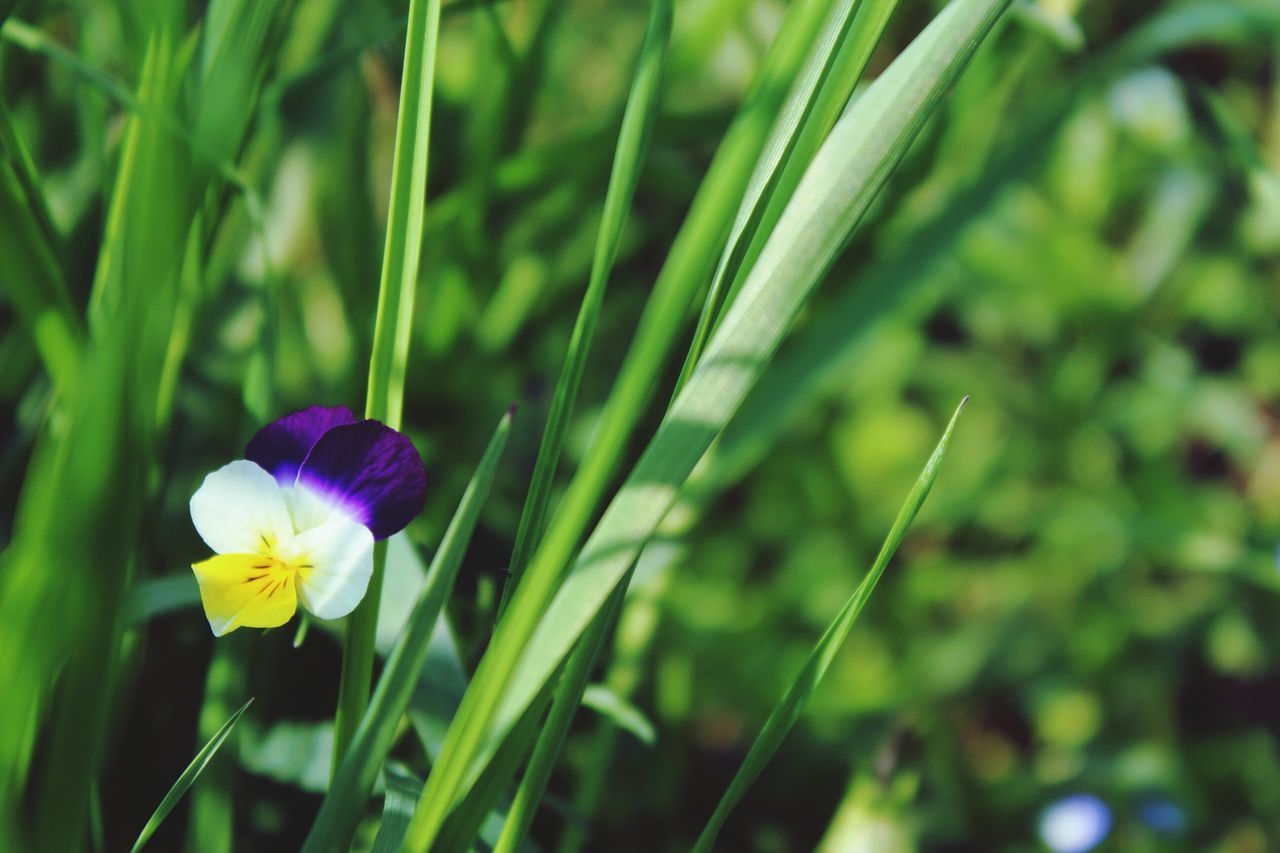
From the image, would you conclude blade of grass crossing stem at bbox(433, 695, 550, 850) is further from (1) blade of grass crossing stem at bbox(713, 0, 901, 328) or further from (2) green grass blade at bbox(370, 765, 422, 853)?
(1) blade of grass crossing stem at bbox(713, 0, 901, 328)

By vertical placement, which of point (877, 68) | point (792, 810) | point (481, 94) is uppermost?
point (877, 68)

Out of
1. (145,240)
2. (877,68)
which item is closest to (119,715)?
(145,240)

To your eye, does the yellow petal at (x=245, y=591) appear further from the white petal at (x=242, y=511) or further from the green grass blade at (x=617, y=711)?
the green grass blade at (x=617, y=711)

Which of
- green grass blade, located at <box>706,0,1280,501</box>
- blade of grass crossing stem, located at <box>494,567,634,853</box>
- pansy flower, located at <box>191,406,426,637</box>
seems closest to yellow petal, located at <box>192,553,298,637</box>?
pansy flower, located at <box>191,406,426,637</box>

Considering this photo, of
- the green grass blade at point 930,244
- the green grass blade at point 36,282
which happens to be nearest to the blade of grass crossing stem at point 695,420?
the green grass blade at point 36,282

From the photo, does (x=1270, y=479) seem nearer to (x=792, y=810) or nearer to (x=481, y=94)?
(x=792, y=810)

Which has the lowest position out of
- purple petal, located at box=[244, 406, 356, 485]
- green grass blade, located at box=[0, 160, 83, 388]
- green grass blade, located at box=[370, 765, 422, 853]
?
green grass blade, located at box=[370, 765, 422, 853]
